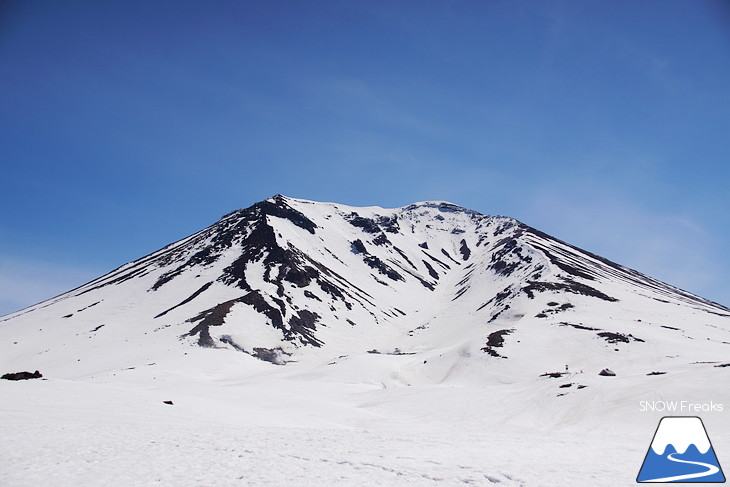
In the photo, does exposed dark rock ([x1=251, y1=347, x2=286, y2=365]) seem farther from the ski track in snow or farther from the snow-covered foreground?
the ski track in snow

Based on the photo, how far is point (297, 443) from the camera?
17.1m

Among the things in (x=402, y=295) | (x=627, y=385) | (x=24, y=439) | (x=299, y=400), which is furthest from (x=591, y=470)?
(x=402, y=295)

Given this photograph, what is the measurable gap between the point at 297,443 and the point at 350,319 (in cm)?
9510

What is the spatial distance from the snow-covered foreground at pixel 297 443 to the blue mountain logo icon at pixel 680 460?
0.65 m

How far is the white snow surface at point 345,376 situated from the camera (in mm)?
13930

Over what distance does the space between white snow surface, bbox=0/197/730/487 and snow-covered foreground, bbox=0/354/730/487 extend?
0.10m

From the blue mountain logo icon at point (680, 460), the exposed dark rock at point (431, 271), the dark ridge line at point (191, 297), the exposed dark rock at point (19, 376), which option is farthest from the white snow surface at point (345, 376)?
the exposed dark rock at point (431, 271)

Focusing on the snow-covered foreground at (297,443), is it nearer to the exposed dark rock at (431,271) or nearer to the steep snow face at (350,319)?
the steep snow face at (350,319)

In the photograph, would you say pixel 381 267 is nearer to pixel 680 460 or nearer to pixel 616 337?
pixel 616 337

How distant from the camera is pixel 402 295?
14850 cm

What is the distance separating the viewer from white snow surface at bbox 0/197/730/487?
45.7 ft

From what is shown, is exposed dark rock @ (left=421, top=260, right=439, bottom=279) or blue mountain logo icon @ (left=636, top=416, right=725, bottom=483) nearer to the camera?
blue mountain logo icon @ (left=636, top=416, right=725, bottom=483)

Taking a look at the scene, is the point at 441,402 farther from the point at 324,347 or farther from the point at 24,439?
the point at 324,347

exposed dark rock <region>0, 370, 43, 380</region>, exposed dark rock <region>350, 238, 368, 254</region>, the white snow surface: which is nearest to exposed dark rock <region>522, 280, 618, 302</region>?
the white snow surface
